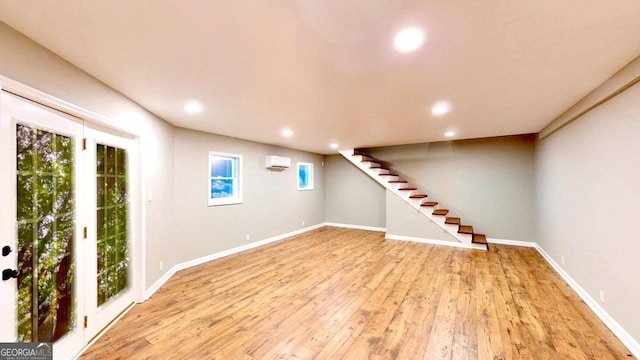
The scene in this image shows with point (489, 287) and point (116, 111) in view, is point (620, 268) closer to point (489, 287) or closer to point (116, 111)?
point (489, 287)

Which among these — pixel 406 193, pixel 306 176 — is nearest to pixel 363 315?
pixel 406 193

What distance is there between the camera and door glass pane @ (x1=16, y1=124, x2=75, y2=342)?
5.00 ft

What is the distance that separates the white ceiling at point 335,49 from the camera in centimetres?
127

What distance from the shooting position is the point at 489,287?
3.16m

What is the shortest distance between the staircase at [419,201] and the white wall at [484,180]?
0.30 metres

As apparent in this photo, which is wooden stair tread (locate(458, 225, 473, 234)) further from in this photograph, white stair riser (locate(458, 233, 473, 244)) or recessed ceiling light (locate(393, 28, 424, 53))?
recessed ceiling light (locate(393, 28, 424, 53))

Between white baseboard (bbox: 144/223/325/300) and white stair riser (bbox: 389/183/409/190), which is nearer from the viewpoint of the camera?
white baseboard (bbox: 144/223/325/300)

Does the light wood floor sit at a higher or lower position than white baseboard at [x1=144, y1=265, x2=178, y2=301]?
lower

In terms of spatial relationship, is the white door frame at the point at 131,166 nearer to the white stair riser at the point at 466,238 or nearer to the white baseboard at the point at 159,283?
the white baseboard at the point at 159,283

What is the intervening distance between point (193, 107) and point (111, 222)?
1.56 meters

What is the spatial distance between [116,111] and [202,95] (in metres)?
0.85

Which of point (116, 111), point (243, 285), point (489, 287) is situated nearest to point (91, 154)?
point (116, 111)

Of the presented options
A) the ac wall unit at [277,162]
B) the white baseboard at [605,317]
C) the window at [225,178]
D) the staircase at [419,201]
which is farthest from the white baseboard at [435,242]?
the window at [225,178]

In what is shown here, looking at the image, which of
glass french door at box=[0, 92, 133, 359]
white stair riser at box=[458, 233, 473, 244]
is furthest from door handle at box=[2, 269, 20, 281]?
white stair riser at box=[458, 233, 473, 244]
